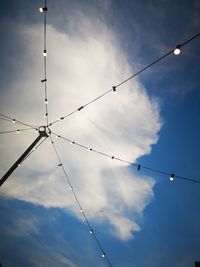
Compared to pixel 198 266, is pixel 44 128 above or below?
below

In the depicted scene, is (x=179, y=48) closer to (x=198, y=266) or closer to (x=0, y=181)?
(x=0, y=181)

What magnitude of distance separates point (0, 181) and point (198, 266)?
13.5 meters

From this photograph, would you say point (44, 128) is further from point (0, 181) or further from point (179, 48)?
point (179, 48)

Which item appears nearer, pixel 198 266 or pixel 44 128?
pixel 44 128

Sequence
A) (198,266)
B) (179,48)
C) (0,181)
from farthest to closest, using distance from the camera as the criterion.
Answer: (198,266) < (0,181) < (179,48)

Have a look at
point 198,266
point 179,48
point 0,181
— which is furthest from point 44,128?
point 198,266

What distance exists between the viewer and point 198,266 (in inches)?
554

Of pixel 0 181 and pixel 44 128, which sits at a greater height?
pixel 44 128

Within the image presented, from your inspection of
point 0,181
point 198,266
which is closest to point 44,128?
point 0,181

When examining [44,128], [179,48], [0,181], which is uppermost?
[179,48]

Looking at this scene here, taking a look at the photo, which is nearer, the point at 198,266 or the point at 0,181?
the point at 0,181

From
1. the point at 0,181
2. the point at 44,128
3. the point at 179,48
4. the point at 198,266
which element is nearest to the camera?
the point at 179,48

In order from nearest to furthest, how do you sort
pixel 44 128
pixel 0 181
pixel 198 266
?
pixel 0 181
pixel 44 128
pixel 198 266

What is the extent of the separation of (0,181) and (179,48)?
21.5 feet
